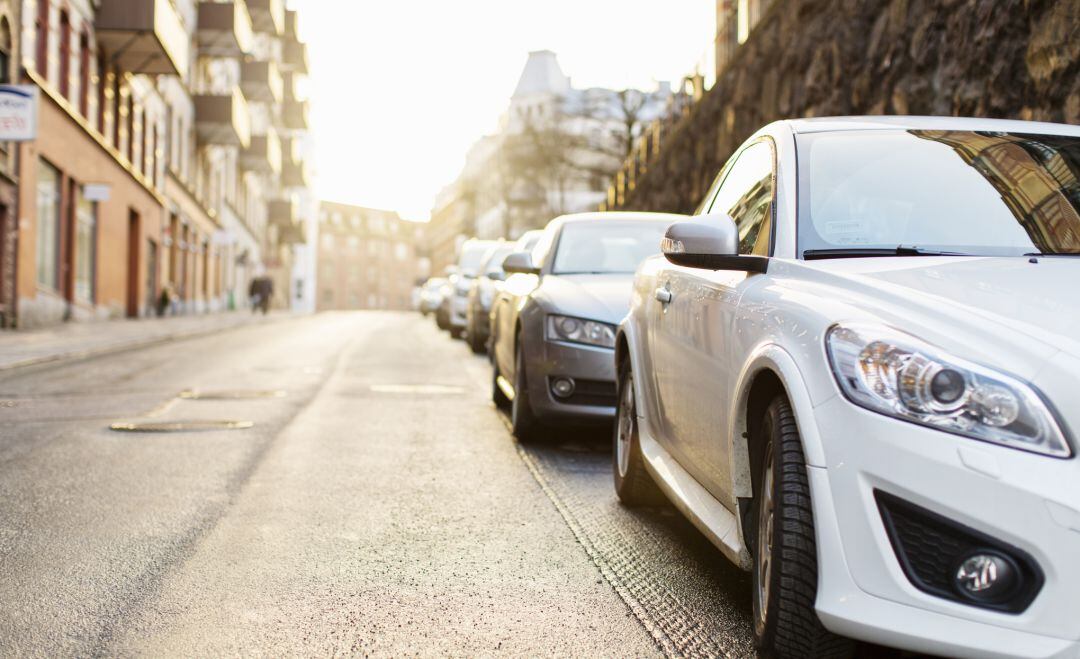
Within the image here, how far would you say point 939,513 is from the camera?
8.55ft

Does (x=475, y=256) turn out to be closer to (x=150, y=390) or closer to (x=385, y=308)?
(x=150, y=390)

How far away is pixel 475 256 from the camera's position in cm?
2483

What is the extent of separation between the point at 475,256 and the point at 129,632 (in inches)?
843

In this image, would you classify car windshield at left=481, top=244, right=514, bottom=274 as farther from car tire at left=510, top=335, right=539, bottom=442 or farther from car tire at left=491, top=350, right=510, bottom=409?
car tire at left=510, top=335, right=539, bottom=442

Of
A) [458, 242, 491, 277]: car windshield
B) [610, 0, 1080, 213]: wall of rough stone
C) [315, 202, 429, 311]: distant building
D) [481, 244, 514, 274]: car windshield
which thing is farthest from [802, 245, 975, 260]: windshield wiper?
[315, 202, 429, 311]: distant building

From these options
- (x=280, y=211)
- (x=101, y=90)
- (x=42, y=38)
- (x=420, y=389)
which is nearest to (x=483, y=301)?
(x=420, y=389)

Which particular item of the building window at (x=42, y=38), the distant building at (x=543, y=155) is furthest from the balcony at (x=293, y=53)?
the building window at (x=42, y=38)

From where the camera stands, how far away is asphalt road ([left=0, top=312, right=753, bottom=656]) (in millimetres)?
3594

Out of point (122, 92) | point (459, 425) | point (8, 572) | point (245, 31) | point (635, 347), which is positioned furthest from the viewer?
point (245, 31)

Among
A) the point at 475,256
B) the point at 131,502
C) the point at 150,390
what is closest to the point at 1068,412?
the point at 131,502

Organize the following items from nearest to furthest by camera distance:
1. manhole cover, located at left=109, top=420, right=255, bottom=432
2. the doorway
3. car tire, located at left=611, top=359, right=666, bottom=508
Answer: car tire, located at left=611, top=359, right=666, bottom=508 < manhole cover, located at left=109, top=420, right=255, bottom=432 < the doorway

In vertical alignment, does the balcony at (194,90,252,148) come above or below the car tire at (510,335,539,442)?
above

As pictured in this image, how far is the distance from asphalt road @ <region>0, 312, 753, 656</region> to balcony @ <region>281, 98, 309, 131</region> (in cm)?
6663

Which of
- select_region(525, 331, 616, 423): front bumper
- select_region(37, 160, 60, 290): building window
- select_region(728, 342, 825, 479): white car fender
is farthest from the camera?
select_region(37, 160, 60, 290): building window
